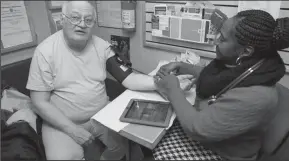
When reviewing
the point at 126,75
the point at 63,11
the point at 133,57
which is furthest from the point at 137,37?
the point at 63,11

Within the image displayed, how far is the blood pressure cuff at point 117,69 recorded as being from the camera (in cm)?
89

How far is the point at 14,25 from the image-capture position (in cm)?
55

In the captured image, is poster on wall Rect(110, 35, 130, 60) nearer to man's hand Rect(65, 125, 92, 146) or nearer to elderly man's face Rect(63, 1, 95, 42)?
elderly man's face Rect(63, 1, 95, 42)

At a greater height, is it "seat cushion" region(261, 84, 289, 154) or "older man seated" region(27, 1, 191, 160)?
"older man seated" region(27, 1, 191, 160)

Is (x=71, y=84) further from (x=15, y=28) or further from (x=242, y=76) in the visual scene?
(x=242, y=76)

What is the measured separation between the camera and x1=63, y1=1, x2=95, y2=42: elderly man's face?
0.58 meters

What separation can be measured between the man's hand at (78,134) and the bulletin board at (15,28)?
0.96 feet

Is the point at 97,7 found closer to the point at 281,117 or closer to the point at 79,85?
the point at 79,85

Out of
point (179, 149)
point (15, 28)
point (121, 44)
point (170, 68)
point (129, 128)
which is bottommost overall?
point (179, 149)

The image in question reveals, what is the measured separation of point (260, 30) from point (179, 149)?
51 centimetres

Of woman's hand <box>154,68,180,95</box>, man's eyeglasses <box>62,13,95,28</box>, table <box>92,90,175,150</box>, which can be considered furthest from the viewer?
woman's hand <box>154,68,180,95</box>

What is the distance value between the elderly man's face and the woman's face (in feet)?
1.44

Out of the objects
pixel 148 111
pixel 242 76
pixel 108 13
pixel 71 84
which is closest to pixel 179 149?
pixel 148 111

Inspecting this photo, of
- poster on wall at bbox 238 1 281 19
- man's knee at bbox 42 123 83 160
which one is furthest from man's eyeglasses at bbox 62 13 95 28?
poster on wall at bbox 238 1 281 19
